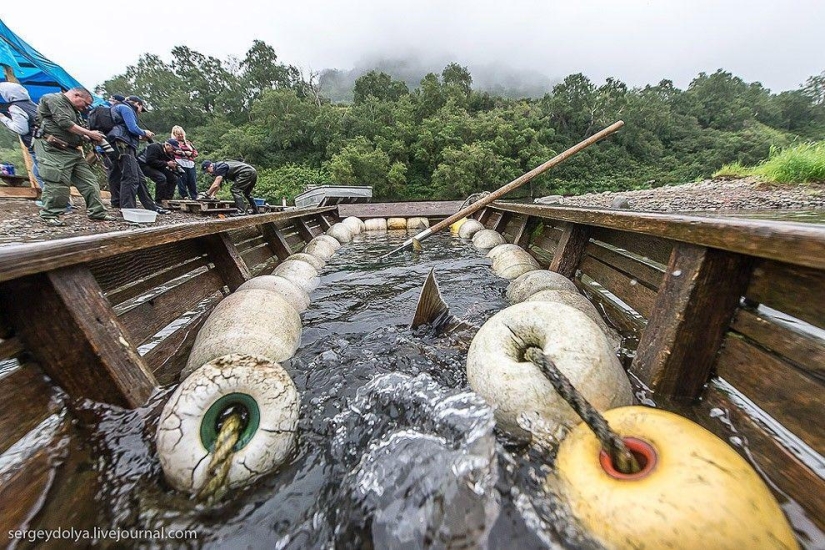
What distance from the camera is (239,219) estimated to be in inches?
162

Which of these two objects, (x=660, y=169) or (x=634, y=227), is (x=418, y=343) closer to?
(x=634, y=227)

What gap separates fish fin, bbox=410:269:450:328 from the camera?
10.4 feet

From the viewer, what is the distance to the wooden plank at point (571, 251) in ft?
13.5

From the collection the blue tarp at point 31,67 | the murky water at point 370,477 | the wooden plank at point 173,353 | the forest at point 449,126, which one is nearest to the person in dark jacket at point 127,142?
the blue tarp at point 31,67

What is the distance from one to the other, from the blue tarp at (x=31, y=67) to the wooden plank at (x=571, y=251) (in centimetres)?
1088

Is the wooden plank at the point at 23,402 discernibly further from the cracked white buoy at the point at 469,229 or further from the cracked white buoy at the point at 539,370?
the cracked white buoy at the point at 469,229

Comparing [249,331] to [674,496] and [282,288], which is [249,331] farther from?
[674,496]

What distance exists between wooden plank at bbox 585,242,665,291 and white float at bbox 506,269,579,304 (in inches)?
18.7

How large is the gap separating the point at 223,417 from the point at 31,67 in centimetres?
1414

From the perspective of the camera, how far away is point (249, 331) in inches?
97.1

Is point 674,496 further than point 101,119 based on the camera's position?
No

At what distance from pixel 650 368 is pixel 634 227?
0.95 meters

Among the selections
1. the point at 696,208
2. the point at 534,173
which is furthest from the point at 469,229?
the point at 696,208

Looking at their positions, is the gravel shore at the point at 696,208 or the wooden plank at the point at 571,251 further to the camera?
the gravel shore at the point at 696,208
